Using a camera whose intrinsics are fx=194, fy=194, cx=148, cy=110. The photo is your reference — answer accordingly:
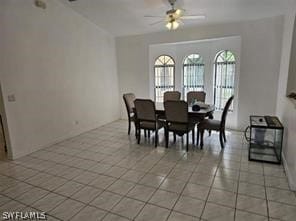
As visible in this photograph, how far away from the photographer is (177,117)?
366 centimetres

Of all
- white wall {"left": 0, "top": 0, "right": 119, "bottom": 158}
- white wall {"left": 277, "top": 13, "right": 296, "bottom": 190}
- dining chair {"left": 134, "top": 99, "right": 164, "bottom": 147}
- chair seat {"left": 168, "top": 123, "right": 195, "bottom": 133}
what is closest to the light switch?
white wall {"left": 0, "top": 0, "right": 119, "bottom": 158}

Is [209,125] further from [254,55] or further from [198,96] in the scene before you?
[254,55]

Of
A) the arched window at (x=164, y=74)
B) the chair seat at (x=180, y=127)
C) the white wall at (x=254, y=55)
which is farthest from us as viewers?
the arched window at (x=164, y=74)

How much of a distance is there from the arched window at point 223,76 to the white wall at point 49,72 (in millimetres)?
3158

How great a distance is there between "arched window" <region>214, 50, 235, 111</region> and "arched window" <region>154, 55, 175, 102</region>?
4.03 ft

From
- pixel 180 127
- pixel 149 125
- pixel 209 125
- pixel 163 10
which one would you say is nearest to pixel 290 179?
pixel 209 125

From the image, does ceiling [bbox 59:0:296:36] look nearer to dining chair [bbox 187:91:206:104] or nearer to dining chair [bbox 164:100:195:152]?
dining chair [bbox 187:91:206:104]

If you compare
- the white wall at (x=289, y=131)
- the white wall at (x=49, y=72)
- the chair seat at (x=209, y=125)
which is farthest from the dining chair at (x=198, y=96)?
the white wall at (x=49, y=72)

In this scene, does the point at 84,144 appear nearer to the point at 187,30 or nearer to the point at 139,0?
the point at 139,0

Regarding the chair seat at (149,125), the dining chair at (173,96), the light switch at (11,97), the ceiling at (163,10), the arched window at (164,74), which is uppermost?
the ceiling at (163,10)

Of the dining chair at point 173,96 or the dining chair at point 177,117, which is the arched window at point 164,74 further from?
the dining chair at point 177,117

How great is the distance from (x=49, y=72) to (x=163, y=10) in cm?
271

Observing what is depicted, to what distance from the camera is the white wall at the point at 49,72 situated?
3.39 meters

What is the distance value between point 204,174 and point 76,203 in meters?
1.78
